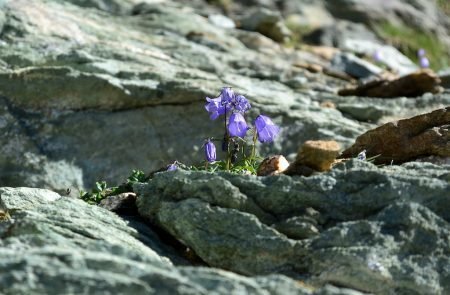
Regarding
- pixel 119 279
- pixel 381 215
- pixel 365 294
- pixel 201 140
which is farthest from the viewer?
pixel 201 140

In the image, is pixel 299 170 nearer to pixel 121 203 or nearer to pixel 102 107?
A: pixel 121 203

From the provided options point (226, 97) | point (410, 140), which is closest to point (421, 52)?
point (410, 140)

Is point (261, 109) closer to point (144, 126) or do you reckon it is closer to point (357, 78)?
point (144, 126)

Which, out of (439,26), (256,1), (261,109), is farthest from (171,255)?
(439,26)

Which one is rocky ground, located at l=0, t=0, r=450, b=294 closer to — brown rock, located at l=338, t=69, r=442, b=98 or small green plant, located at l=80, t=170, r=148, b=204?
brown rock, located at l=338, t=69, r=442, b=98

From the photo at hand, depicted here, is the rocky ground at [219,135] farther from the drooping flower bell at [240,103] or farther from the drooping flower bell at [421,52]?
Answer: the drooping flower bell at [240,103]

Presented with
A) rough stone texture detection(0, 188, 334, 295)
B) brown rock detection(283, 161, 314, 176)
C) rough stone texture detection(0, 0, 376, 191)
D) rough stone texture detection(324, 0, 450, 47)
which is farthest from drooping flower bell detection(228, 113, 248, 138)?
rough stone texture detection(324, 0, 450, 47)
